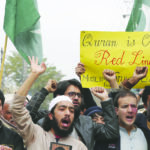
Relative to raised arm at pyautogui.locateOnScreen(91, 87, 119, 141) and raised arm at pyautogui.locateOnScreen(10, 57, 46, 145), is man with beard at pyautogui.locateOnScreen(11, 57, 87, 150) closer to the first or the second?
raised arm at pyautogui.locateOnScreen(10, 57, 46, 145)

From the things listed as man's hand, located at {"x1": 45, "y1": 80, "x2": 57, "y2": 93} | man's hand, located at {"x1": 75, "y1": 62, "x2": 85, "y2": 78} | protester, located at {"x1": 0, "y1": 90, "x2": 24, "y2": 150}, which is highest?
man's hand, located at {"x1": 75, "y1": 62, "x2": 85, "y2": 78}

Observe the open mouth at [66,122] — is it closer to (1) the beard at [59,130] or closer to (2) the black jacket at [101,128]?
(1) the beard at [59,130]

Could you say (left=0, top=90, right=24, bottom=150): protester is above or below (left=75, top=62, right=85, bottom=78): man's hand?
below

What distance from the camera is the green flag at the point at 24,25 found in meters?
5.97

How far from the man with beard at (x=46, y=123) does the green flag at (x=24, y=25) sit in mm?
2032

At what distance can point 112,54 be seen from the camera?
5129 millimetres

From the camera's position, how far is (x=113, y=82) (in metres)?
4.77

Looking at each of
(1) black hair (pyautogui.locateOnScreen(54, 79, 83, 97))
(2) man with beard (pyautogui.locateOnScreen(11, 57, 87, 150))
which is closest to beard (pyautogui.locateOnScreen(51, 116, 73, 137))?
(2) man with beard (pyautogui.locateOnScreen(11, 57, 87, 150))

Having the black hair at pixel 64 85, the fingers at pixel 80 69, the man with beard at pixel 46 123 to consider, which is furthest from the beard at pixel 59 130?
the fingers at pixel 80 69

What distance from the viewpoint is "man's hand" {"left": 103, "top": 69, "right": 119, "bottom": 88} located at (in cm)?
477

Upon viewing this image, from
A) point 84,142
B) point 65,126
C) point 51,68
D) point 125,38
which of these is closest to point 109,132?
point 84,142

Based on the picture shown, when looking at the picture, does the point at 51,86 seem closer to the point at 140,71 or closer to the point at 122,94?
the point at 122,94

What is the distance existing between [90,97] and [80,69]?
0.62 m

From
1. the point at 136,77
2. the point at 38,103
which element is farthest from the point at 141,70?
the point at 38,103
